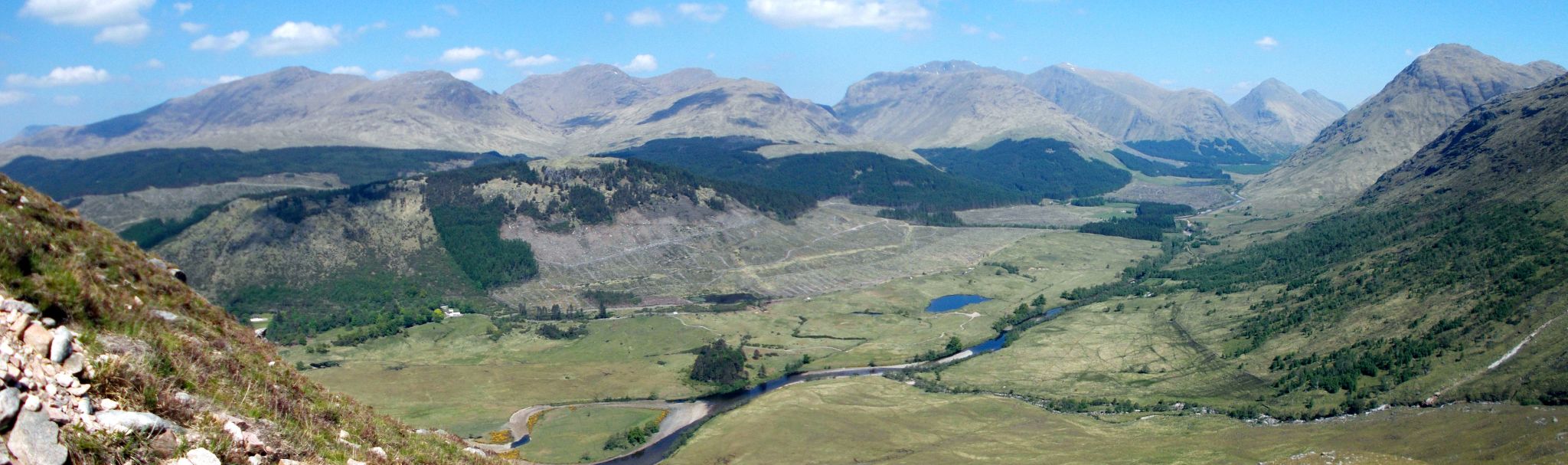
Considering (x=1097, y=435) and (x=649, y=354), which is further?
(x=649, y=354)

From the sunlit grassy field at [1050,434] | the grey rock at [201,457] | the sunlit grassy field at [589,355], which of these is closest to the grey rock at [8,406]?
the grey rock at [201,457]

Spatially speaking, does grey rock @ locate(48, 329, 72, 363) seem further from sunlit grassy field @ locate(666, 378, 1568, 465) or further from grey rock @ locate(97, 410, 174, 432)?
sunlit grassy field @ locate(666, 378, 1568, 465)

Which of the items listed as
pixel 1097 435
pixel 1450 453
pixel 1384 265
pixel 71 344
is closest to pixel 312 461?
pixel 71 344

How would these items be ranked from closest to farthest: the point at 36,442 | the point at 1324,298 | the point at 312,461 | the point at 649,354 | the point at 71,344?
1. the point at 36,442
2. the point at 71,344
3. the point at 312,461
4. the point at 1324,298
5. the point at 649,354

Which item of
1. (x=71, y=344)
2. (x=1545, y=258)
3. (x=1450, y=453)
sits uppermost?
(x=71, y=344)

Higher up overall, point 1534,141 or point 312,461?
point 1534,141

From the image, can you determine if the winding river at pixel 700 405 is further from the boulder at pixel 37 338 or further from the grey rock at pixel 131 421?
the boulder at pixel 37 338

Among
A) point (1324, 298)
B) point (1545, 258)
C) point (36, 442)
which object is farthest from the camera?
point (1324, 298)

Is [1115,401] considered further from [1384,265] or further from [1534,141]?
[1534,141]
